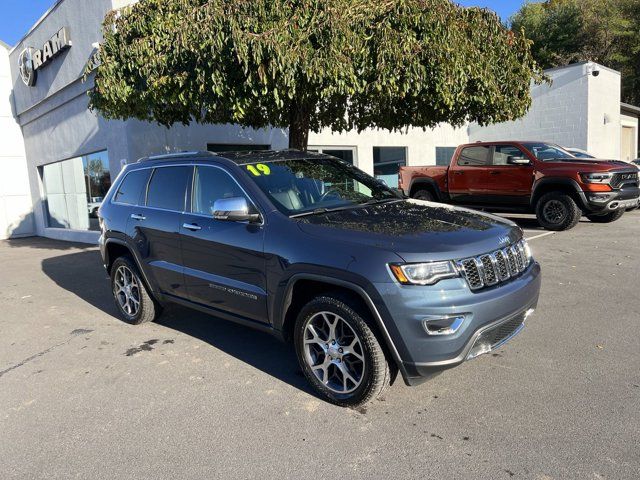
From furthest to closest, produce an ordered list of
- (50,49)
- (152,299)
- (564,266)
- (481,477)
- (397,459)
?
(50,49)
(564,266)
(152,299)
(397,459)
(481,477)

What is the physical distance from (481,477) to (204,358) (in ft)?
8.56

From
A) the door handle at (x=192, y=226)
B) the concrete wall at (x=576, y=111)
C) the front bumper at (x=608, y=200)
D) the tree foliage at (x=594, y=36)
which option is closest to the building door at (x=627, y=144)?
the concrete wall at (x=576, y=111)

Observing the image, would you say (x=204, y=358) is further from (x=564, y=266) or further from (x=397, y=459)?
(x=564, y=266)

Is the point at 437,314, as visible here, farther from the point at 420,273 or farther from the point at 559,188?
the point at 559,188

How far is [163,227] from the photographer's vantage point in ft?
15.5

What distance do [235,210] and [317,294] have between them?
849mm

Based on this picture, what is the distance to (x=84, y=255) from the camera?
11.3 m

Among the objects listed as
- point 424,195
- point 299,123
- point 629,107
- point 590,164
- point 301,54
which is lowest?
point 424,195

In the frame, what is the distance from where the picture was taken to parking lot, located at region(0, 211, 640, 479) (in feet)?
9.23

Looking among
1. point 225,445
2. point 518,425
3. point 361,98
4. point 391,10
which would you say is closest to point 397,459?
→ point 518,425

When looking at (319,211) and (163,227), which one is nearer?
(319,211)

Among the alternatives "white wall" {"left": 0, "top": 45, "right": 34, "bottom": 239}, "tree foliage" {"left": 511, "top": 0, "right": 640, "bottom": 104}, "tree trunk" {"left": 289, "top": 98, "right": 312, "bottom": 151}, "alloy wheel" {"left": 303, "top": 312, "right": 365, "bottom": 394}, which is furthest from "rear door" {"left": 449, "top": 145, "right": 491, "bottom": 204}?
"tree foliage" {"left": 511, "top": 0, "right": 640, "bottom": 104}

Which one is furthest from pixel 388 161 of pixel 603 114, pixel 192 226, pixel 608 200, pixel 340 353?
pixel 340 353

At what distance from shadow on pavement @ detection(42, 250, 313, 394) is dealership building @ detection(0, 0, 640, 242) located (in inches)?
64.2
